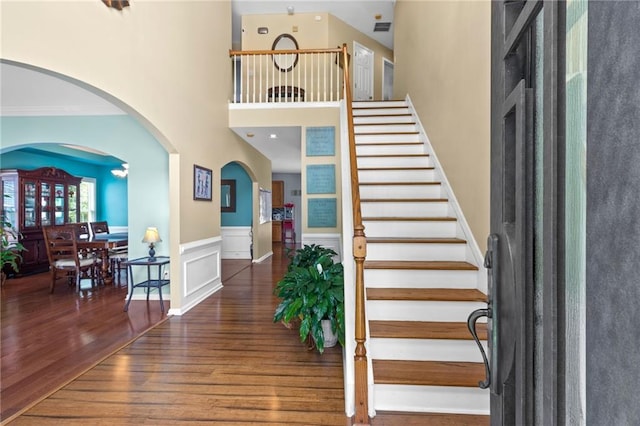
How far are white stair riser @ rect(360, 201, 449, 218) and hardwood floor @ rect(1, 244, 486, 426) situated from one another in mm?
1384

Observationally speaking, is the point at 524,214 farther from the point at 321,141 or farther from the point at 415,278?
the point at 321,141

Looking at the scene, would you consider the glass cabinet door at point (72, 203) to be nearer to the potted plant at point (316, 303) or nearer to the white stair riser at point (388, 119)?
the white stair riser at point (388, 119)

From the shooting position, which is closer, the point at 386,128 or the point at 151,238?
the point at 151,238

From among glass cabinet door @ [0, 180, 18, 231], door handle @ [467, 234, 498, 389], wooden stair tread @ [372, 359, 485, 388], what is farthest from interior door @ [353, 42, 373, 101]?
door handle @ [467, 234, 498, 389]

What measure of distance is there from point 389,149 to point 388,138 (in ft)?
0.84

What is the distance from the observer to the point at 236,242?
841 centimetres

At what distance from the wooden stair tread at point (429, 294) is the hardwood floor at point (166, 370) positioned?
700mm

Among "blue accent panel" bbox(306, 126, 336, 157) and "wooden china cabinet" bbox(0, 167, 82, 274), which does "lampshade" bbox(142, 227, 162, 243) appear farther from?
"wooden china cabinet" bbox(0, 167, 82, 274)

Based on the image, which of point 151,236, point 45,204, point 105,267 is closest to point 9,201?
point 45,204

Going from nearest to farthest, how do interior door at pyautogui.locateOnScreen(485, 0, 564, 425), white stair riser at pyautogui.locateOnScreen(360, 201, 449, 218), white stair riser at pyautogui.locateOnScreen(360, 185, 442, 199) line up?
interior door at pyautogui.locateOnScreen(485, 0, 564, 425) < white stair riser at pyautogui.locateOnScreen(360, 201, 449, 218) < white stair riser at pyautogui.locateOnScreen(360, 185, 442, 199)

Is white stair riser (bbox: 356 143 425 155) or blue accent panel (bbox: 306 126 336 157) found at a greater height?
blue accent panel (bbox: 306 126 336 157)

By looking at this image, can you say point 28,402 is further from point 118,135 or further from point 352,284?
point 118,135

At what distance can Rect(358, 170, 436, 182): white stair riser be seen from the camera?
3.56 m

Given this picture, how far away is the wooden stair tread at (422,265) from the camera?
8.05 ft
